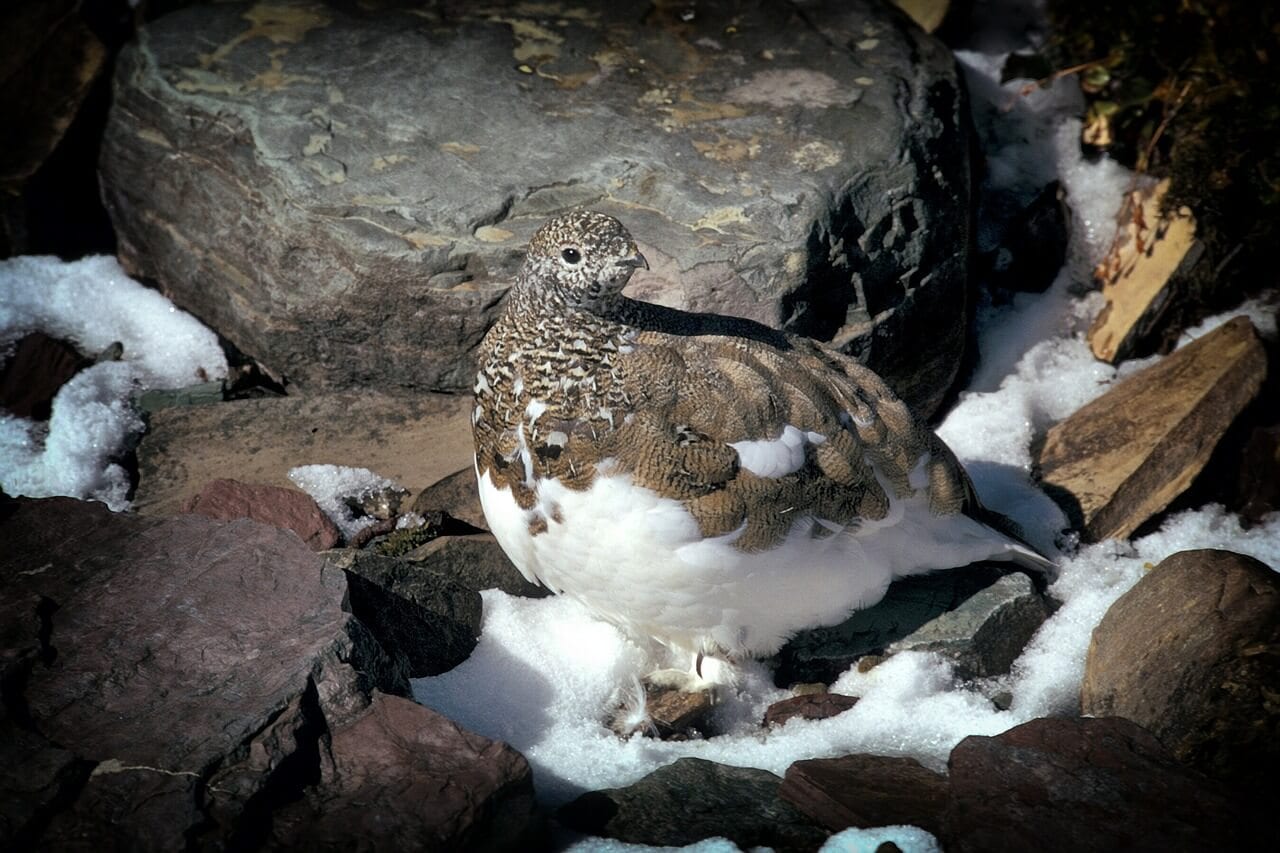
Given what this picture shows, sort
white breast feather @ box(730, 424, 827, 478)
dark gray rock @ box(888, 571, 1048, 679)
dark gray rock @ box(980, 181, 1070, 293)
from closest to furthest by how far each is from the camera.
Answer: white breast feather @ box(730, 424, 827, 478) < dark gray rock @ box(888, 571, 1048, 679) < dark gray rock @ box(980, 181, 1070, 293)

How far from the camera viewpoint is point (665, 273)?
3.46 meters

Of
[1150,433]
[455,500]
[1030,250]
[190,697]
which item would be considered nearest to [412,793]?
[190,697]

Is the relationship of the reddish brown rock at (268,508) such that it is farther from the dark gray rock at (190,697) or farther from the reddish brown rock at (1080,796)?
the reddish brown rock at (1080,796)

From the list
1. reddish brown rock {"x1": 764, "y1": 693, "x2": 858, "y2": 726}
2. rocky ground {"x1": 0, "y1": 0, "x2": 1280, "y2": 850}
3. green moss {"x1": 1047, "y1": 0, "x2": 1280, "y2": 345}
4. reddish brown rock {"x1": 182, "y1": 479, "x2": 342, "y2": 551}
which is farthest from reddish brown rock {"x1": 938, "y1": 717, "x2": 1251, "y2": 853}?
green moss {"x1": 1047, "y1": 0, "x2": 1280, "y2": 345}

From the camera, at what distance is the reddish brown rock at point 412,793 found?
2242 mm

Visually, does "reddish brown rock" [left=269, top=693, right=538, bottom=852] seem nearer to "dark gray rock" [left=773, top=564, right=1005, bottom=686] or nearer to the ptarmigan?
the ptarmigan

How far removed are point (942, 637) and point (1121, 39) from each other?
2.65 meters

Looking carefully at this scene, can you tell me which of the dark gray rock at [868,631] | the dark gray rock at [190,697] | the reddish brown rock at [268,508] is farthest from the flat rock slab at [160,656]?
the dark gray rock at [868,631]

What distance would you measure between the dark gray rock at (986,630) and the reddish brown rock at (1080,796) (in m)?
0.49

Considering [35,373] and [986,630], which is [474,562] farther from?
[35,373]

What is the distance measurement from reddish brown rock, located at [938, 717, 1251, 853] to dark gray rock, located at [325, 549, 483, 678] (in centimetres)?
126

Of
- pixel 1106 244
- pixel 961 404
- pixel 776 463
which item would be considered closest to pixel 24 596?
pixel 776 463

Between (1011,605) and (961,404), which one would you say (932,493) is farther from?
(961,404)

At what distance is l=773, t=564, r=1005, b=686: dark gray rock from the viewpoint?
310 centimetres
